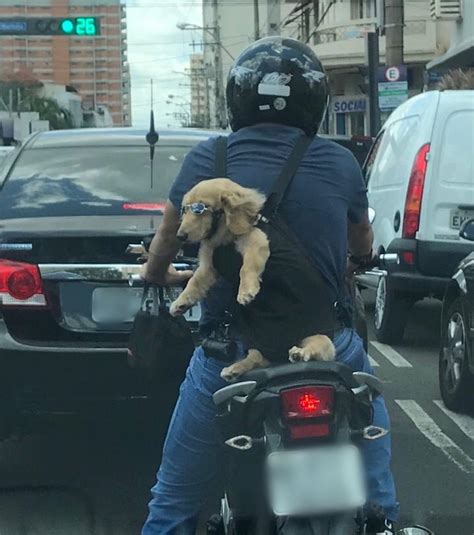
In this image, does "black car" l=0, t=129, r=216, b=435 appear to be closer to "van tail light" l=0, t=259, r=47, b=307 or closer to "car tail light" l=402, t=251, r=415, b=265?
"van tail light" l=0, t=259, r=47, b=307

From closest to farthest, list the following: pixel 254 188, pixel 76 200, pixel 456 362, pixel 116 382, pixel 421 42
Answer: pixel 254 188
pixel 116 382
pixel 76 200
pixel 456 362
pixel 421 42

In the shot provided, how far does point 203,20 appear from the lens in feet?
509

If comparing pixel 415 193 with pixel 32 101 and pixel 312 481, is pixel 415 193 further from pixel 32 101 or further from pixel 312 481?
pixel 32 101

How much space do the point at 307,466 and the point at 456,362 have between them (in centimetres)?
443

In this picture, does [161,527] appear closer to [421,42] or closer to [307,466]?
[307,466]

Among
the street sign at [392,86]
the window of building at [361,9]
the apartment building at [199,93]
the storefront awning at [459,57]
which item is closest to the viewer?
the street sign at [392,86]

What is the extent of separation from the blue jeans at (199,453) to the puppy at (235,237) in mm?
162

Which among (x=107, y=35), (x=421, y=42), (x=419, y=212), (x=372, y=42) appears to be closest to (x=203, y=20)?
(x=107, y=35)

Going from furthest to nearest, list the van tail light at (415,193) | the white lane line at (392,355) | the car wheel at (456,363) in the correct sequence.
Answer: the van tail light at (415,193) → the white lane line at (392,355) → the car wheel at (456,363)

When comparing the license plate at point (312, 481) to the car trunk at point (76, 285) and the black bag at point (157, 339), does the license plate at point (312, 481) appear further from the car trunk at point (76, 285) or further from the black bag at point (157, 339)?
the car trunk at point (76, 285)

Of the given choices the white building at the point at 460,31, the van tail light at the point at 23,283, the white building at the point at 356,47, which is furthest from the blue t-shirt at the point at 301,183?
the white building at the point at 356,47

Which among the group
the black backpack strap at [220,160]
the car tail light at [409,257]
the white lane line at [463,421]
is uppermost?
the black backpack strap at [220,160]

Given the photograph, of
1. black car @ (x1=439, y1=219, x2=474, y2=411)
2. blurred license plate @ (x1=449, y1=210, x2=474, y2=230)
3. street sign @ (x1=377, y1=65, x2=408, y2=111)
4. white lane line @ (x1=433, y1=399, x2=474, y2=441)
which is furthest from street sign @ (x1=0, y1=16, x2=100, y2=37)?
white lane line @ (x1=433, y1=399, x2=474, y2=441)

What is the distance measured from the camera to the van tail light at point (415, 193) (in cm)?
884
